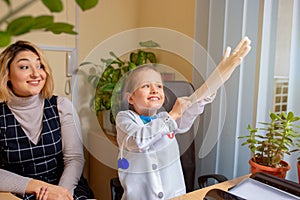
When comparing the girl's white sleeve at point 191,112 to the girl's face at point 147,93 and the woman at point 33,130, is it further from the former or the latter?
the woman at point 33,130

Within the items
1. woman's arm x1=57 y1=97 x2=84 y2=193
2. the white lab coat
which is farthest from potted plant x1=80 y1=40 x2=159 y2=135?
the white lab coat

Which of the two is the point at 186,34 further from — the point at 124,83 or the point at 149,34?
the point at 124,83

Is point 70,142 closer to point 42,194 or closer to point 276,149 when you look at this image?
point 42,194

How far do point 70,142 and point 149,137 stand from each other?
0.73m

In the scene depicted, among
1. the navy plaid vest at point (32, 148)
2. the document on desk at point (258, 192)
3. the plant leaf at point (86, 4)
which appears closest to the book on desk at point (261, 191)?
the document on desk at point (258, 192)

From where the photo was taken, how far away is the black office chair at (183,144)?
3.47ft

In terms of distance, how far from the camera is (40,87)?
1327mm

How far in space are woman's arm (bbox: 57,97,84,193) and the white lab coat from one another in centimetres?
45

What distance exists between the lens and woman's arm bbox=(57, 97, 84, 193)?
1363 millimetres

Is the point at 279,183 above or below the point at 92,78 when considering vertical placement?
below

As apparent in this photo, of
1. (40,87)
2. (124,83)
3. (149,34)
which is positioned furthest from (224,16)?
(40,87)

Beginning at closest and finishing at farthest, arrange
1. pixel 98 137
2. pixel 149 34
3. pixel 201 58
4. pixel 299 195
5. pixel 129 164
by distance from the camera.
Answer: pixel 299 195 → pixel 129 164 → pixel 201 58 → pixel 98 137 → pixel 149 34

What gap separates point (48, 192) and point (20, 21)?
1.10 m

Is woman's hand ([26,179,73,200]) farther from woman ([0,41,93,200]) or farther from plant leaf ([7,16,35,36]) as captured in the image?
plant leaf ([7,16,35,36])
